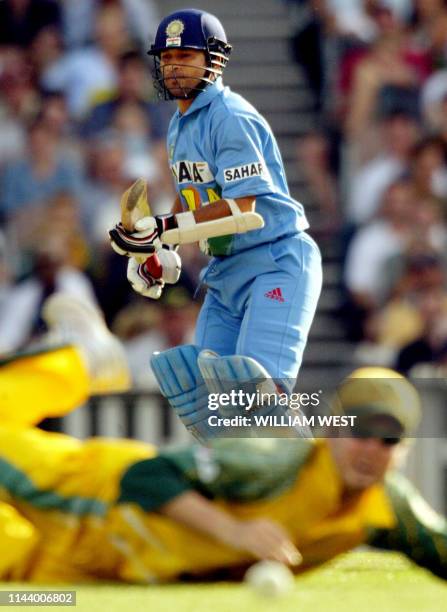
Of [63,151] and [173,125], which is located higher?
[173,125]

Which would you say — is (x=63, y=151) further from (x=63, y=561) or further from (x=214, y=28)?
(x=63, y=561)

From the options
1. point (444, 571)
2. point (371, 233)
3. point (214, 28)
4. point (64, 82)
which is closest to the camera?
point (444, 571)

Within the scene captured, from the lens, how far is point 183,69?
5.48 meters

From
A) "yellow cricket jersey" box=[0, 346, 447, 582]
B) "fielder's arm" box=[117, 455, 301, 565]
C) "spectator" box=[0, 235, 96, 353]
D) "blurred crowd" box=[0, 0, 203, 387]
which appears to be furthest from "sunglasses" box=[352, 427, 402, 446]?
"spectator" box=[0, 235, 96, 353]

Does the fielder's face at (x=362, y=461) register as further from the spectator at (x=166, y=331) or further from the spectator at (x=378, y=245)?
the spectator at (x=378, y=245)

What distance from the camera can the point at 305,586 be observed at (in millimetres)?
4707

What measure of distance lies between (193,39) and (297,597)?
2092 millimetres

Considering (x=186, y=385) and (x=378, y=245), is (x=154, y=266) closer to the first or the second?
(x=186, y=385)

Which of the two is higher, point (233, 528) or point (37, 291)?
point (233, 528)

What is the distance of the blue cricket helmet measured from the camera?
5469mm

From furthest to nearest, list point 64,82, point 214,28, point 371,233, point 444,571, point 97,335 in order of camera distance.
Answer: point 64,82 → point 371,233 → point 97,335 → point 214,28 → point 444,571

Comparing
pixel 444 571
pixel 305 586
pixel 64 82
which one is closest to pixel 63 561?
pixel 305 586

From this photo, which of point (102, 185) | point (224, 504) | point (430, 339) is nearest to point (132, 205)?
point (224, 504)

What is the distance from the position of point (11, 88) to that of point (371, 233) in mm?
2568
